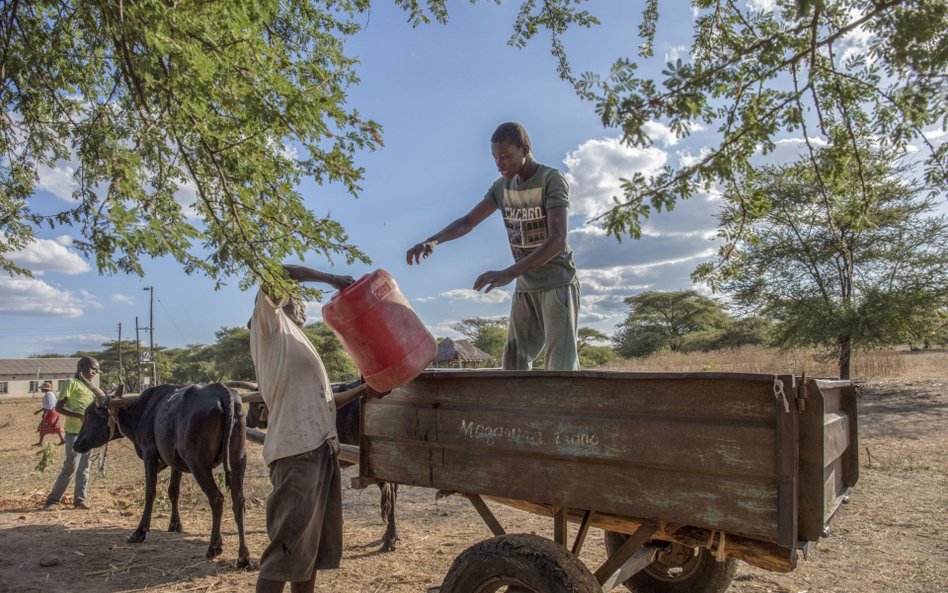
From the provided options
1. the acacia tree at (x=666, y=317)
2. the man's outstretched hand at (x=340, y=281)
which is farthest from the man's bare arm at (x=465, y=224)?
the acacia tree at (x=666, y=317)

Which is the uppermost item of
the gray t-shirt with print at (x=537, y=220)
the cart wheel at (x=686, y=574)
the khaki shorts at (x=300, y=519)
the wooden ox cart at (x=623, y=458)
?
the gray t-shirt with print at (x=537, y=220)

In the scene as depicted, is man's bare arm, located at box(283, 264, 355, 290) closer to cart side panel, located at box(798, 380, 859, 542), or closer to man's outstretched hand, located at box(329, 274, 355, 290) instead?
man's outstretched hand, located at box(329, 274, 355, 290)

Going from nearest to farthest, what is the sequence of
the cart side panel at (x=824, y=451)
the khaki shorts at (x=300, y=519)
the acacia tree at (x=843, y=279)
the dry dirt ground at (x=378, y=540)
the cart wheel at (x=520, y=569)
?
the cart side panel at (x=824, y=451) < the cart wheel at (x=520, y=569) < the khaki shorts at (x=300, y=519) < the dry dirt ground at (x=378, y=540) < the acacia tree at (x=843, y=279)

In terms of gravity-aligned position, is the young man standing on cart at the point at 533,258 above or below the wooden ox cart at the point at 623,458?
above

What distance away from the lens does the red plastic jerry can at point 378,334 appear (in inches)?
111

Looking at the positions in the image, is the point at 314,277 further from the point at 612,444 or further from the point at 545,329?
the point at 612,444

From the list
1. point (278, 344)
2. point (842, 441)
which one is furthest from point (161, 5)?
point (842, 441)

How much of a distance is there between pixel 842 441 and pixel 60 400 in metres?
8.38

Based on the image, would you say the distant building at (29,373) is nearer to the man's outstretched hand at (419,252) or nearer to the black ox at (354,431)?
the black ox at (354,431)

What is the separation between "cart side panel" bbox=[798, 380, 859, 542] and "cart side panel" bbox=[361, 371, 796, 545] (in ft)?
0.32

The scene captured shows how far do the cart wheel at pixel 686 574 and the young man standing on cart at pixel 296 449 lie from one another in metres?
1.74

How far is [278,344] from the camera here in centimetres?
323

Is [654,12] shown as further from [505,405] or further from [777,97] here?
[505,405]

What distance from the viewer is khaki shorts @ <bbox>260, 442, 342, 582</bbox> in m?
2.94
